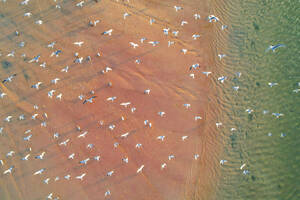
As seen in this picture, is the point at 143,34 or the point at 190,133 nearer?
the point at 190,133

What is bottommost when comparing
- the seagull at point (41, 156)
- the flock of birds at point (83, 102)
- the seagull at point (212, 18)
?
the seagull at point (41, 156)

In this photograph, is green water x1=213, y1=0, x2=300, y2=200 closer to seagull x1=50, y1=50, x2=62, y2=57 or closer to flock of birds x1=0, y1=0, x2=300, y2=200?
flock of birds x1=0, y1=0, x2=300, y2=200

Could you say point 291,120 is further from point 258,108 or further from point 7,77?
point 7,77

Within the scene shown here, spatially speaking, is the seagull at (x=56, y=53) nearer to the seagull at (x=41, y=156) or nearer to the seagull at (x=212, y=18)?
the seagull at (x=41, y=156)

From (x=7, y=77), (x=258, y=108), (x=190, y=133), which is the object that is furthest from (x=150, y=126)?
(x=7, y=77)

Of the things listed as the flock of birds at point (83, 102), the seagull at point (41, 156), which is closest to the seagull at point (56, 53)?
the flock of birds at point (83, 102)

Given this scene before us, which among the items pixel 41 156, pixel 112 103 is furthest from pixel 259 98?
pixel 41 156
